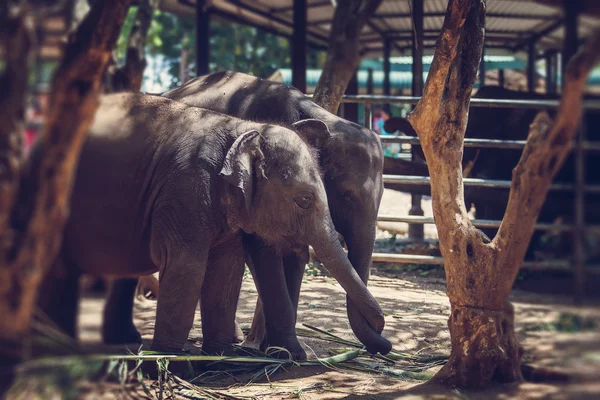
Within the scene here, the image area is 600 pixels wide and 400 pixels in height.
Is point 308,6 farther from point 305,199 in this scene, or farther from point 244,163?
point 244,163

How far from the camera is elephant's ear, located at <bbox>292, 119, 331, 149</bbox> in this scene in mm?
5961

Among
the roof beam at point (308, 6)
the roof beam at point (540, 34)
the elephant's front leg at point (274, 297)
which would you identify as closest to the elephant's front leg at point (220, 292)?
the elephant's front leg at point (274, 297)

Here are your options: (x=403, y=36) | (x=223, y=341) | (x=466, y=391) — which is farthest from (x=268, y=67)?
(x=466, y=391)

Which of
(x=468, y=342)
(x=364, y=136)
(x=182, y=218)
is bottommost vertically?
(x=468, y=342)

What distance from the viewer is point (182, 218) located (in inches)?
192

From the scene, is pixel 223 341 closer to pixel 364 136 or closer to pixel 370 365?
pixel 370 365

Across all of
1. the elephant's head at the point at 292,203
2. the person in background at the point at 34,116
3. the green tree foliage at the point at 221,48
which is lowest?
the elephant's head at the point at 292,203

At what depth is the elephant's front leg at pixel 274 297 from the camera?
5.52m

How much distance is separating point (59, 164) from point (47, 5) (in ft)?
1.84

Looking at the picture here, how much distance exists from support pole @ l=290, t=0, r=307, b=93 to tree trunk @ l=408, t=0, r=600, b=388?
4.83 meters

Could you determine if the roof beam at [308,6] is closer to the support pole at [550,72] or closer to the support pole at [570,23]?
the support pole at [550,72]

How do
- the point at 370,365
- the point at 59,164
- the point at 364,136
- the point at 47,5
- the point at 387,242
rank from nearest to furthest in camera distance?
the point at 59,164 < the point at 47,5 < the point at 370,365 < the point at 364,136 < the point at 387,242

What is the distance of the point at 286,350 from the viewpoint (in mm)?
5434

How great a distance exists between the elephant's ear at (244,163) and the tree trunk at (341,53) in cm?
294
